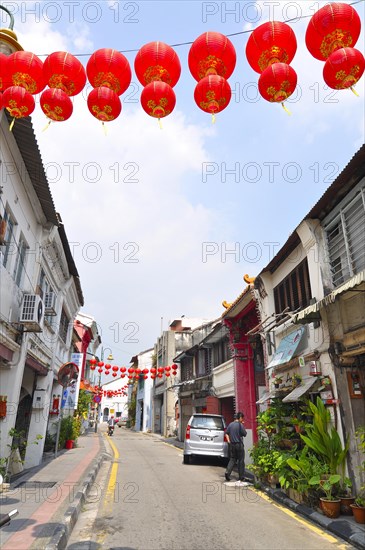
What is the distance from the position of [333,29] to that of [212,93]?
156 centimetres

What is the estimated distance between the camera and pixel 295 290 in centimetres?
1077

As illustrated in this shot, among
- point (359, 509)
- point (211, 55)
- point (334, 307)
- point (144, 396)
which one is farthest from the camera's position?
point (144, 396)

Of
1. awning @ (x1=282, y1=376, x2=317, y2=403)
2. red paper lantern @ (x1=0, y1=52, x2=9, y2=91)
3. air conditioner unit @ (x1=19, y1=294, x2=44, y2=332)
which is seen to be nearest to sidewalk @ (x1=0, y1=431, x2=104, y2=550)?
air conditioner unit @ (x1=19, y1=294, x2=44, y2=332)

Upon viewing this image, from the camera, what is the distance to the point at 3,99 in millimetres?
5480

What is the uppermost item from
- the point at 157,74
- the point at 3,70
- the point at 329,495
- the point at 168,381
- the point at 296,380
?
the point at 3,70

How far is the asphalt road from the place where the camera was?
558 cm

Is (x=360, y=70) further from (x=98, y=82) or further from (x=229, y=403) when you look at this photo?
(x=229, y=403)

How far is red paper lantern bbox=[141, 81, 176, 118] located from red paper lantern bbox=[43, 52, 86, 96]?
948mm

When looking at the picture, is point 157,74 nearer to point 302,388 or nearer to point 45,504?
point 302,388

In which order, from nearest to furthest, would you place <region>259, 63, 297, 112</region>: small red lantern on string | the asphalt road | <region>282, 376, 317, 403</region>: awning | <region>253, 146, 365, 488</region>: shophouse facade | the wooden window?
<region>259, 63, 297, 112</region>: small red lantern on string
the asphalt road
<region>253, 146, 365, 488</region>: shophouse facade
<region>282, 376, 317, 403</region>: awning
the wooden window

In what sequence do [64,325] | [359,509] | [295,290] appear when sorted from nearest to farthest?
[359,509], [295,290], [64,325]

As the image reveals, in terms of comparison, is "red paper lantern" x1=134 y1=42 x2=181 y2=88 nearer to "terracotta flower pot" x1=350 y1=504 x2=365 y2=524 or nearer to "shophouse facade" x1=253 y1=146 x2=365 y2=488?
"shophouse facade" x1=253 y1=146 x2=365 y2=488

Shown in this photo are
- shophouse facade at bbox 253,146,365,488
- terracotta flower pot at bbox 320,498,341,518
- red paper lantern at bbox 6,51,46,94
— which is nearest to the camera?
red paper lantern at bbox 6,51,46,94


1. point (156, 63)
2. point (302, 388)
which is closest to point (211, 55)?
point (156, 63)
